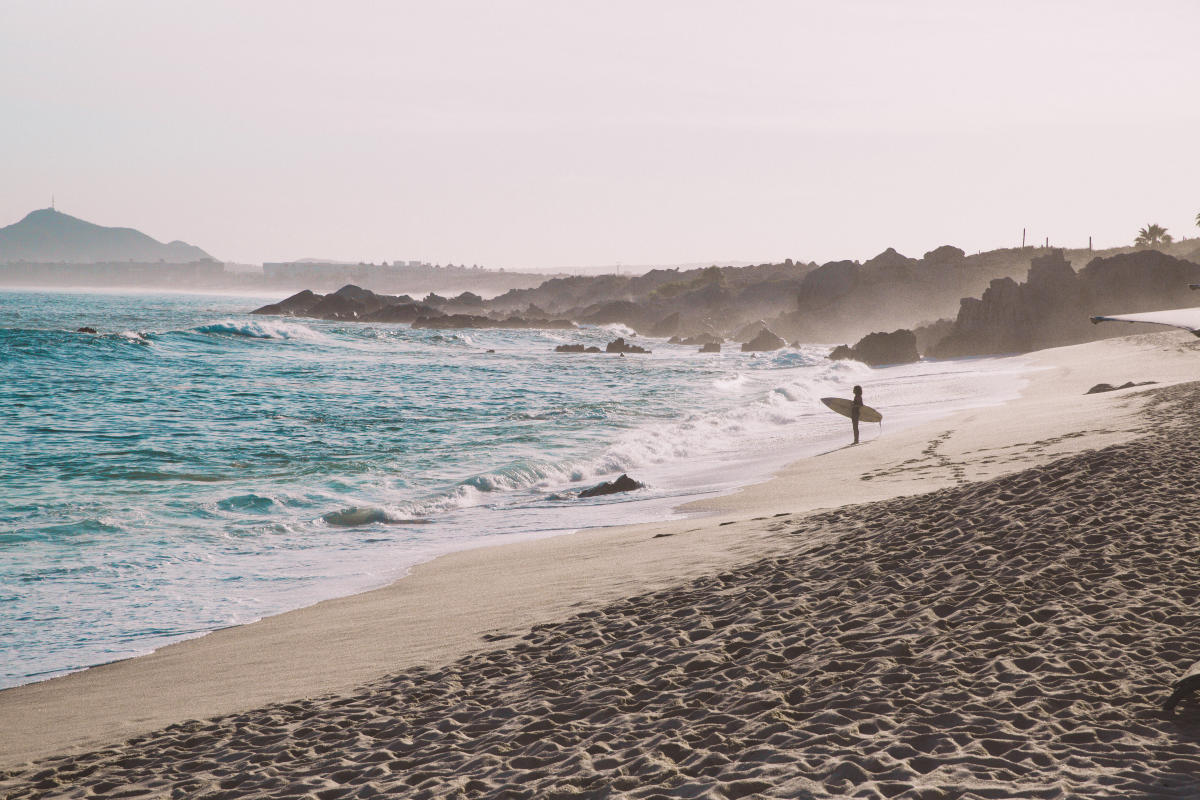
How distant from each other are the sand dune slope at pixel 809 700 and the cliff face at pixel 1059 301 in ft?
139

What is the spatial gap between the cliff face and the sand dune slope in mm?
42340

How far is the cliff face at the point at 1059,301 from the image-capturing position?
45906 millimetres

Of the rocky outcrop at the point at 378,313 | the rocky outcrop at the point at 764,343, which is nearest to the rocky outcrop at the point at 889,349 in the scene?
the rocky outcrop at the point at 764,343

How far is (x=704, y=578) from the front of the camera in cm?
873

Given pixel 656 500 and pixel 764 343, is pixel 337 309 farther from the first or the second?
pixel 656 500

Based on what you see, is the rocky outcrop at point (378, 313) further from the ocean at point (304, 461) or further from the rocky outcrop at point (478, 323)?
the ocean at point (304, 461)

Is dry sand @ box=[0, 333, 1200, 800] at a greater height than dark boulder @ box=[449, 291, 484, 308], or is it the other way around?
dark boulder @ box=[449, 291, 484, 308]

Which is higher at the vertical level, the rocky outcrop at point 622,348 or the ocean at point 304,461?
the rocky outcrop at point 622,348

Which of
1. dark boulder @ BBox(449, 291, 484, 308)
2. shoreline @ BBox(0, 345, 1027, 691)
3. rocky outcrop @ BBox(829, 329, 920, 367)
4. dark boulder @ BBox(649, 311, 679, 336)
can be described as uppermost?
dark boulder @ BBox(449, 291, 484, 308)

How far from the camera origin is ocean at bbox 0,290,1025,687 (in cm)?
1091

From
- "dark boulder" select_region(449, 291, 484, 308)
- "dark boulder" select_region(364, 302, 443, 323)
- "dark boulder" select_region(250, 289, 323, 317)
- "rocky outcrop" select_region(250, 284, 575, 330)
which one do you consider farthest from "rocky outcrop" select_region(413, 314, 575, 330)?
"dark boulder" select_region(449, 291, 484, 308)

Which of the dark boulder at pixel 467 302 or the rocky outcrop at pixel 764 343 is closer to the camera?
the rocky outcrop at pixel 764 343

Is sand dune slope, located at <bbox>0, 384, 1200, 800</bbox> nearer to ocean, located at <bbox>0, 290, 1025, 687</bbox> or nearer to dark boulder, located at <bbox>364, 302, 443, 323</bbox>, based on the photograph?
ocean, located at <bbox>0, 290, 1025, 687</bbox>

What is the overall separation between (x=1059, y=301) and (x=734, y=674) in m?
48.5
